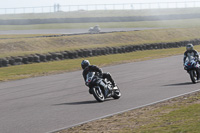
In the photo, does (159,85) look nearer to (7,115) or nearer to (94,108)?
(94,108)

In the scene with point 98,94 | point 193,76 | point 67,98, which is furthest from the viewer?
point 193,76

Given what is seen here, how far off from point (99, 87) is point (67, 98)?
1445 millimetres

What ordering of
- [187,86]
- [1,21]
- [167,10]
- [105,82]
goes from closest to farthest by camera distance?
[105,82] < [187,86] < [1,21] < [167,10]

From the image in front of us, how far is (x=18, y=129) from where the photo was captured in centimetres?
935

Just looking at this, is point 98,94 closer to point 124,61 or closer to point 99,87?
point 99,87

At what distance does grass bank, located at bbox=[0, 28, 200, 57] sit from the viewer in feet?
116

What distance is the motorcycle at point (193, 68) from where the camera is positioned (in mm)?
16797

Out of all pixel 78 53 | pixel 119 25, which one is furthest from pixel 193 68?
pixel 119 25

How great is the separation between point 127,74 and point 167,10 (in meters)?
83.8

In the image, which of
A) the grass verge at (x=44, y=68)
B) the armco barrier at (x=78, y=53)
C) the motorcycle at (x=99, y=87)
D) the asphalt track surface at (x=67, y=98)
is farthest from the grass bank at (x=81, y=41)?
the motorcycle at (x=99, y=87)

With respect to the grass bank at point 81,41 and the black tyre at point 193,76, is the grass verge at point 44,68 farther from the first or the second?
the black tyre at point 193,76

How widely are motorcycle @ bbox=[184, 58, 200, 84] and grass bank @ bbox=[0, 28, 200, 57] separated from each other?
1428 centimetres

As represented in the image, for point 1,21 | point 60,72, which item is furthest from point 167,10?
point 60,72

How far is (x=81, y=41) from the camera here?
4225cm
